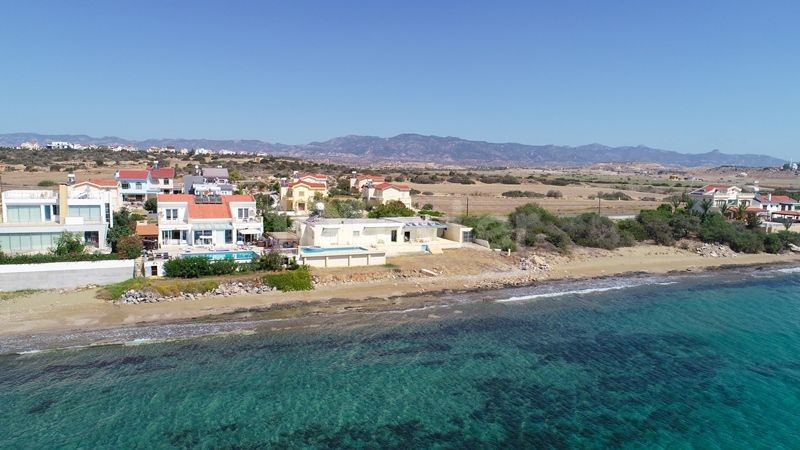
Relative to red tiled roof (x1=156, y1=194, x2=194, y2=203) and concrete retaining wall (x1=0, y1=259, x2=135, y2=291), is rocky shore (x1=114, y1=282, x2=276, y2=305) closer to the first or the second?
concrete retaining wall (x1=0, y1=259, x2=135, y2=291)

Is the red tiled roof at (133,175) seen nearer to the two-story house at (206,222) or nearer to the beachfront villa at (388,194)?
the two-story house at (206,222)

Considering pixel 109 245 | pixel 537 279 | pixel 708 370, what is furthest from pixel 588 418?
pixel 109 245

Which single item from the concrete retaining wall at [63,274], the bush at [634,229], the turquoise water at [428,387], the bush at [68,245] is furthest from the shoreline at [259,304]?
the bush at [634,229]

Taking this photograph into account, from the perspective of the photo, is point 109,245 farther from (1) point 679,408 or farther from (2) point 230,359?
(1) point 679,408

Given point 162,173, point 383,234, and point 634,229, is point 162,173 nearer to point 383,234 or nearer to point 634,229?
point 383,234

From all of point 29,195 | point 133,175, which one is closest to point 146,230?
point 29,195
